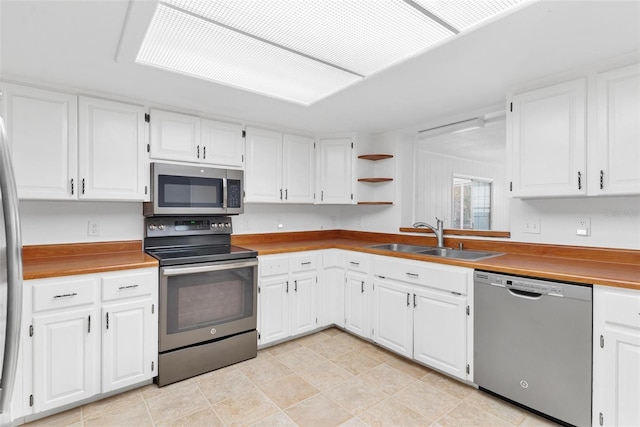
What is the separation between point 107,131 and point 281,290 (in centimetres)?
186

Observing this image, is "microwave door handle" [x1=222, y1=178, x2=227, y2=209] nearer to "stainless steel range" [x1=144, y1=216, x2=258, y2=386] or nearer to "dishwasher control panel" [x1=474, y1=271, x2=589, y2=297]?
"stainless steel range" [x1=144, y1=216, x2=258, y2=386]

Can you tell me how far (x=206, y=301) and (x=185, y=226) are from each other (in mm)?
754

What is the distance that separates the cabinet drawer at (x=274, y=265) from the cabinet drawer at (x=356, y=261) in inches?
23.8

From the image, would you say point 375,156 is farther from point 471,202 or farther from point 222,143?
point 471,202

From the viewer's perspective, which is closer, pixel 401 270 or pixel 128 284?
pixel 128 284

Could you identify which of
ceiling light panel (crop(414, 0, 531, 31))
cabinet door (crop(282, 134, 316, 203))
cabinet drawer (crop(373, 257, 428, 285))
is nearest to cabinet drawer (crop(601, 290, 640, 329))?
cabinet drawer (crop(373, 257, 428, 285))

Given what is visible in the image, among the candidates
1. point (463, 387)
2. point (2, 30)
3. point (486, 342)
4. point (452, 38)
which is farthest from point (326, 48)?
point (463, 387)

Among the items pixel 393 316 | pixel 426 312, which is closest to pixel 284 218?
pixel 393 316

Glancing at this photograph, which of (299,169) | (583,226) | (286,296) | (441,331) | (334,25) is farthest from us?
(299,169)

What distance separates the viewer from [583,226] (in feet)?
7.41

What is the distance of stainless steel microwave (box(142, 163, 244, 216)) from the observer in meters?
2.62

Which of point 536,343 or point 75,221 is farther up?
point 75,221

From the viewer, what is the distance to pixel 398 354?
2.75 meters

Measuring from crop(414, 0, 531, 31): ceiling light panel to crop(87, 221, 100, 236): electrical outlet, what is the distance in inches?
107
